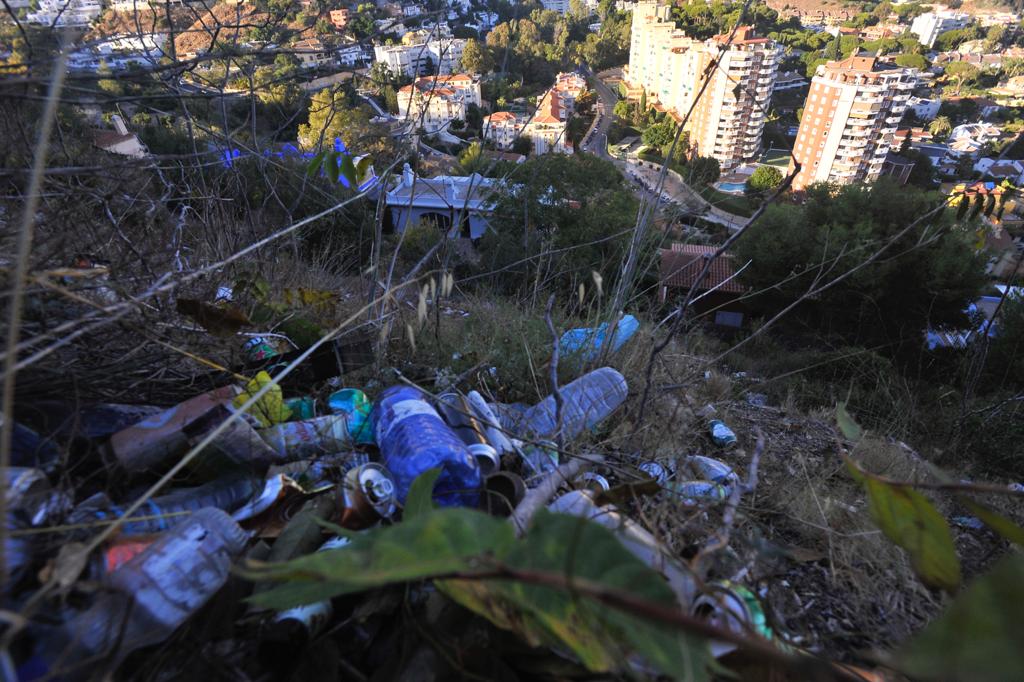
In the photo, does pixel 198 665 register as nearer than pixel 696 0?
Yes

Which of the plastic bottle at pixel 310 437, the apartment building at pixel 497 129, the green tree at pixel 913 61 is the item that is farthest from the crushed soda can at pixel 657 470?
the green tree at pixel 913 61

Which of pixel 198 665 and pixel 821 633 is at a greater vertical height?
pixel 198 665

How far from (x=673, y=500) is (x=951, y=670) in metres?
0.74

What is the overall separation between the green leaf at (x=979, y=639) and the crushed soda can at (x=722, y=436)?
1.55 metres

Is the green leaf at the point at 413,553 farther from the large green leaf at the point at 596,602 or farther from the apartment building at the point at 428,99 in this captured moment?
the apartment building at the point at 428,99

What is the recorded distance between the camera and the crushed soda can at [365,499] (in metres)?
0.93

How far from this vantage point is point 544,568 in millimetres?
426

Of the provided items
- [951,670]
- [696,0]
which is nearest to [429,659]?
[951,670]

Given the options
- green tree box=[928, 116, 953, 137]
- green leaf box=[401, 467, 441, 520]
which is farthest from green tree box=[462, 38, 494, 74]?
green tree box=[928, 116, 953, 137]

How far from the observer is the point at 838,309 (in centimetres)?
830

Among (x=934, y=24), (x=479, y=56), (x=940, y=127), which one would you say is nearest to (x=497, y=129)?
(x=479, y=56)

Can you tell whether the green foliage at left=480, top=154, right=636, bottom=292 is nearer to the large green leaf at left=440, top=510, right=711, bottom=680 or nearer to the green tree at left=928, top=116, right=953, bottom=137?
the large green leaf at left=440, top=510, right=711, bottom=680

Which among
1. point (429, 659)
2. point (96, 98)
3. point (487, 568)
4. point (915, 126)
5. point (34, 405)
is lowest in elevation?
point (915, 126)

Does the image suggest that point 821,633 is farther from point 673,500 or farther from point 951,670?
point 951,670
